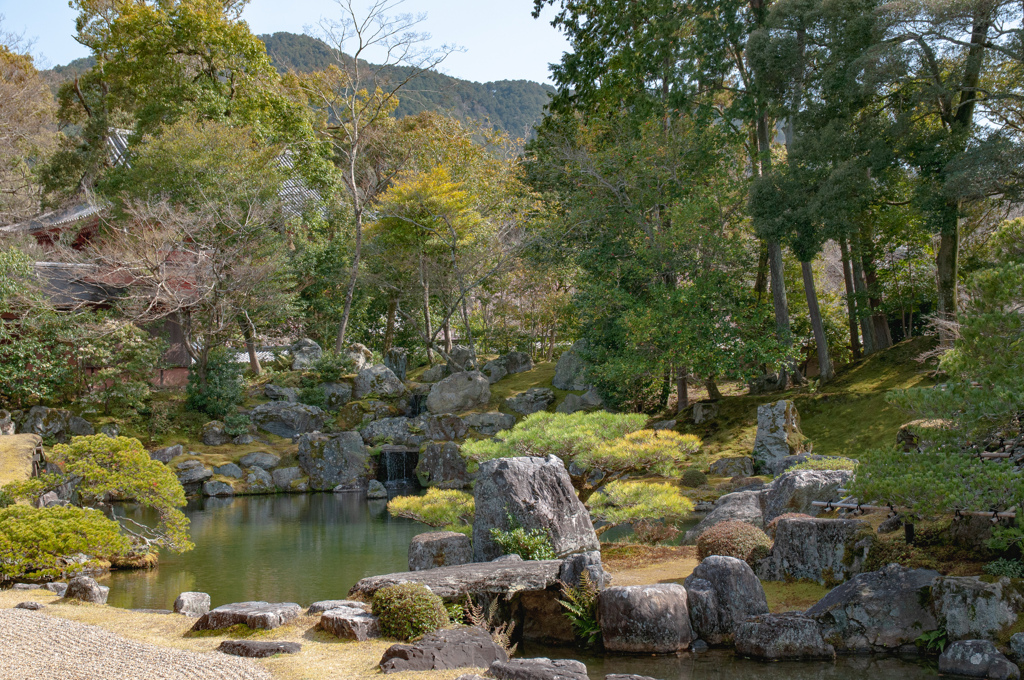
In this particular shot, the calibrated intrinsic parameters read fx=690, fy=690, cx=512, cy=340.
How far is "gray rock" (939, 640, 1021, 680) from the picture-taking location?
6281 millimetres

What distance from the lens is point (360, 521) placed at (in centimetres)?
1634

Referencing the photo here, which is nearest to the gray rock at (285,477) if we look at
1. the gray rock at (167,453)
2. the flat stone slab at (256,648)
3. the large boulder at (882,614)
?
the gray rock at (167,453)

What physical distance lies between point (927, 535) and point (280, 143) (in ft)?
83.9

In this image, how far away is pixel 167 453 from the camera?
20.4 metres

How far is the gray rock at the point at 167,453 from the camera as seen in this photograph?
792 inches

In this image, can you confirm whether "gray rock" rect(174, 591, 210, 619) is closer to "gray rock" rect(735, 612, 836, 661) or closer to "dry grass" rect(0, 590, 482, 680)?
"dry grass" rect(0, 590, 482, 680)

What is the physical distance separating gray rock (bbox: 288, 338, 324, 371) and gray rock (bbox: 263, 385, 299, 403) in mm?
1493

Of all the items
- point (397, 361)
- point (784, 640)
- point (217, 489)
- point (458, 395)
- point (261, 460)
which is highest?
point (397, 361)

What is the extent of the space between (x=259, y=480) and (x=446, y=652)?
16163 mm

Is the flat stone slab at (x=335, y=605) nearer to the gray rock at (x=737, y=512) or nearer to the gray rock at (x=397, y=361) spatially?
the gray rock at (x=737, y=512)

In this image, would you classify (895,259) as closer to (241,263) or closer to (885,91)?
(885,91)

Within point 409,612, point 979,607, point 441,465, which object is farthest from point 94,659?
point 441,465

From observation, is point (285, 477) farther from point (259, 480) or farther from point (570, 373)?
point (570, 373)

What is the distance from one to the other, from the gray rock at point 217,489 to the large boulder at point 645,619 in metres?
15.6
